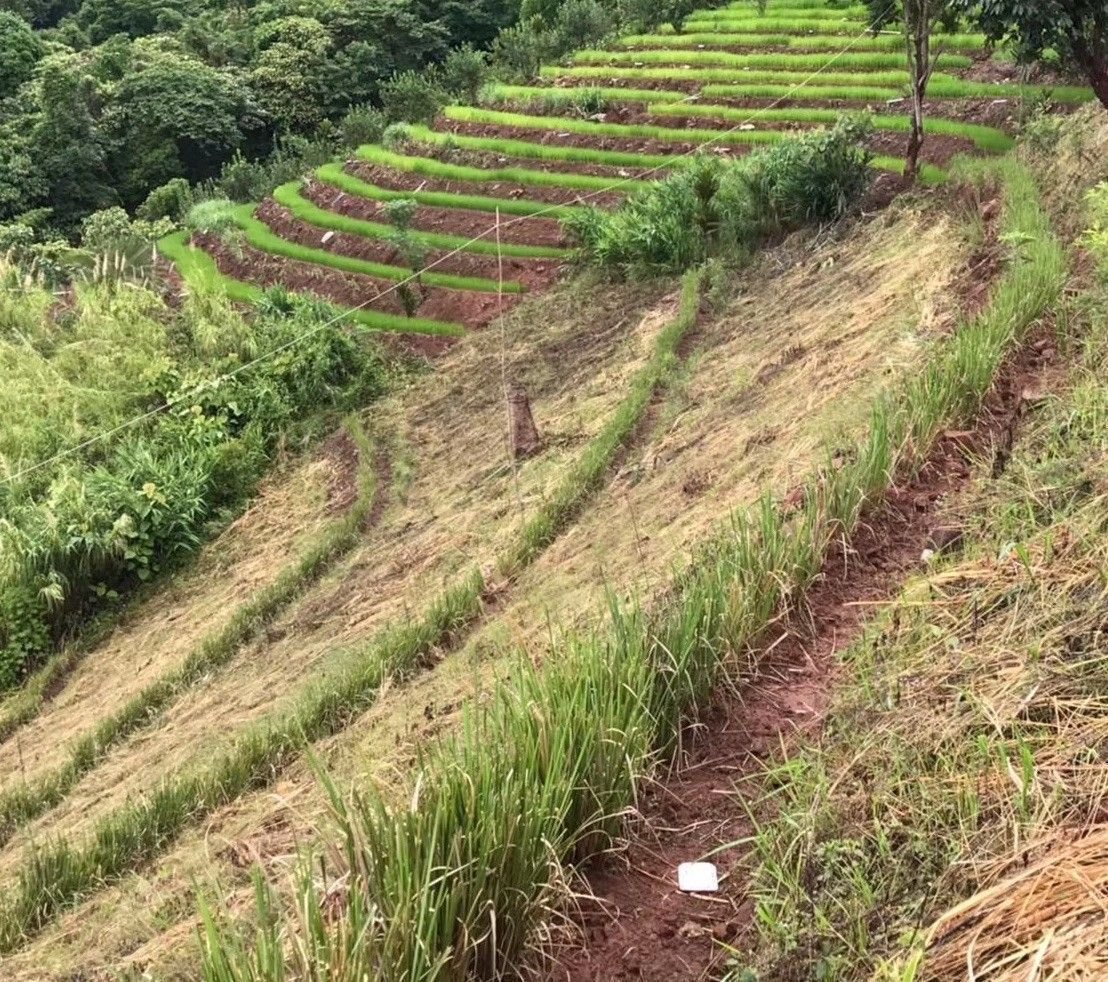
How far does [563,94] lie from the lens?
19.6 meters

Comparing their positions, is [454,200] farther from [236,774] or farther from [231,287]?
[236,774]

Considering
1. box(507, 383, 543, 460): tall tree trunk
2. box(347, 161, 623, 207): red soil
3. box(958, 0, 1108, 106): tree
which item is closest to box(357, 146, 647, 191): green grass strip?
box(347, 161, 623, 207): red soil

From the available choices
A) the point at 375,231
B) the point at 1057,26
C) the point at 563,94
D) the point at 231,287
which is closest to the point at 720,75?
the point at 563,94

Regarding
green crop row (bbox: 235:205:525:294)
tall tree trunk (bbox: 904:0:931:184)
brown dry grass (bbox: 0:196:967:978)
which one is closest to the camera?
brown dry grass (bbox: 0:196:967:978)

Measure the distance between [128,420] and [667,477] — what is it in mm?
7564

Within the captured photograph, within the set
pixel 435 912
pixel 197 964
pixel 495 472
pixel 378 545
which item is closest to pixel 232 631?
pixel 378 545

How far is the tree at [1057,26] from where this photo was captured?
721 centimetres

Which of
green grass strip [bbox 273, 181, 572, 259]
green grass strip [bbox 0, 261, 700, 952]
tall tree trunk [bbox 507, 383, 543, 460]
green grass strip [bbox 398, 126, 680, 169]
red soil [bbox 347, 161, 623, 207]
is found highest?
green grass strip [bbox 398, 126, 680, 169]

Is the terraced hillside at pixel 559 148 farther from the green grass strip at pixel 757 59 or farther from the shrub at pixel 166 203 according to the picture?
the shrub at pixel 166 203

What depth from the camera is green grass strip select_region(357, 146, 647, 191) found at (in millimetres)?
16141

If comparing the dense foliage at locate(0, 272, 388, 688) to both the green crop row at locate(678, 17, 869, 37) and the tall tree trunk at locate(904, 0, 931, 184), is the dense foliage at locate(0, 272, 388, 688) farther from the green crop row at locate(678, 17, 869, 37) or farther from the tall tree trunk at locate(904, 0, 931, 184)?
the green crop row at locate(678, 17, 869, 37)

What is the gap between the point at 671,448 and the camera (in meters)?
7.82

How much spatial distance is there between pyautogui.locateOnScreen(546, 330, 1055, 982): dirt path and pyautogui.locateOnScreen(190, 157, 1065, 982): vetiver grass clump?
11 centimetres

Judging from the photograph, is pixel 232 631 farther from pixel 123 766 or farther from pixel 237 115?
pixel 237 115
